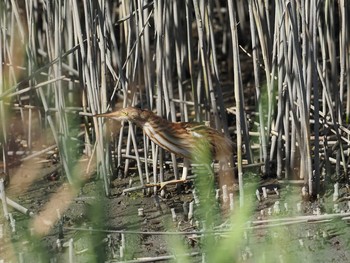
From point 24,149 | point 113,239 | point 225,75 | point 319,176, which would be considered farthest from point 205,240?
point 225,75

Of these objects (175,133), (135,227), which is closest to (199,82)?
(175,133)

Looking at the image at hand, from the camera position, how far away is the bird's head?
4.58 m

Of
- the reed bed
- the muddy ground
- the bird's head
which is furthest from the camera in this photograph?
the bird's head

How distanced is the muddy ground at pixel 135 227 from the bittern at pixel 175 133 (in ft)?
0.90

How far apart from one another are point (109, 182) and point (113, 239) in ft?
2.17

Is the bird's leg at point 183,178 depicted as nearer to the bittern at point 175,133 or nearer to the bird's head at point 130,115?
the bittern at point 175,133

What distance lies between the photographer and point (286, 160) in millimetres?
4754

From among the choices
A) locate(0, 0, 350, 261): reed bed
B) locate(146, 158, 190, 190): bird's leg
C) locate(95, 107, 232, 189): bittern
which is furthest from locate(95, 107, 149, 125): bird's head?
locate(146, 158, 190, 190): bird's leg

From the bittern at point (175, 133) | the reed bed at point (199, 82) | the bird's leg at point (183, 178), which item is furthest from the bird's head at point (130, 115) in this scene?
the bird's leg at point (183, 178)

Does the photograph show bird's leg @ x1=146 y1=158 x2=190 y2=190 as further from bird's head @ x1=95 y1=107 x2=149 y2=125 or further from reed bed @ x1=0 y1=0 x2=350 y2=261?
bird's head @ x1=95 y1=107 x2=149 y2=125

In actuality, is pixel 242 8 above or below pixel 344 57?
above

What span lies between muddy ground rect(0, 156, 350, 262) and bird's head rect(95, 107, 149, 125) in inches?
15.7

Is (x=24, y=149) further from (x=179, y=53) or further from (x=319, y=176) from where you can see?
(x=319, y=176)

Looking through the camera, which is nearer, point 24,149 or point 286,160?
point 286,160
